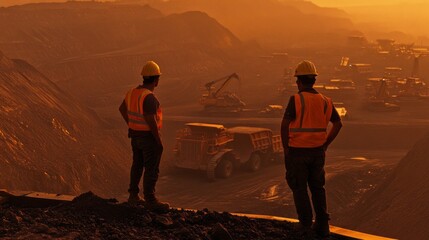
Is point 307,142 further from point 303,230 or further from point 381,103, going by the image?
point 381,103

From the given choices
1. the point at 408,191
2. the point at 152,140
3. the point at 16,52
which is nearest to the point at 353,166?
the point at 408,191

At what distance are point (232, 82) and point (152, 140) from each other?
4383 cm

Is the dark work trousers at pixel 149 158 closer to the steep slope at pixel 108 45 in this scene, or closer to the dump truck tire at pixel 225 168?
the dump truck tire at pixel 225 168

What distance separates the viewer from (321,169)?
18.3 ft

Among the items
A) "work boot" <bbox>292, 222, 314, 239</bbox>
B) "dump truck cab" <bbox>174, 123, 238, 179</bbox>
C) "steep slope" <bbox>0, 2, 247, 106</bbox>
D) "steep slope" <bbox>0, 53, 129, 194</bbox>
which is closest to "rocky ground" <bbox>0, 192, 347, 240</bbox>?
"work boot" <bbox>292, 222, 314, 239</bbox>

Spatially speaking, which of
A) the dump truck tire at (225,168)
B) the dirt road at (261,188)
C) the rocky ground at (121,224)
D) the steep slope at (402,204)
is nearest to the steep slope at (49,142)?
the dirt road at (261,188)

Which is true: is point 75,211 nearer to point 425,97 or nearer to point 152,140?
point 152,140

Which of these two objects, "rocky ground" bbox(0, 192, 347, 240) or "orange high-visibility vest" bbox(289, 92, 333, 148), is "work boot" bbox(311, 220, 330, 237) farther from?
"orange high-visibility vest" bbox(289, 92, 333, 148)

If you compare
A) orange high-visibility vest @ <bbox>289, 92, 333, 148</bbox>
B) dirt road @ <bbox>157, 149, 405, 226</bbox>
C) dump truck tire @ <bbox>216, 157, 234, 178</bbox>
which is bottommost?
dirt road @ <bbox>157, 149, 405, 226</bbox>

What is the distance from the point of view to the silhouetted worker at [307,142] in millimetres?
5445

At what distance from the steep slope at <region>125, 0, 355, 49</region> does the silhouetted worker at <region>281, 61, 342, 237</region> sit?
349 feet

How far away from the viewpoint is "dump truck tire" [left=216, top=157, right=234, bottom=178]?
2027cm

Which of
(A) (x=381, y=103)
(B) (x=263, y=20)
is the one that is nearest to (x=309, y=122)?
(A) (x=381, y=103)

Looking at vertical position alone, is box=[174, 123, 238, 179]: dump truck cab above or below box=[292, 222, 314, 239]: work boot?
below
